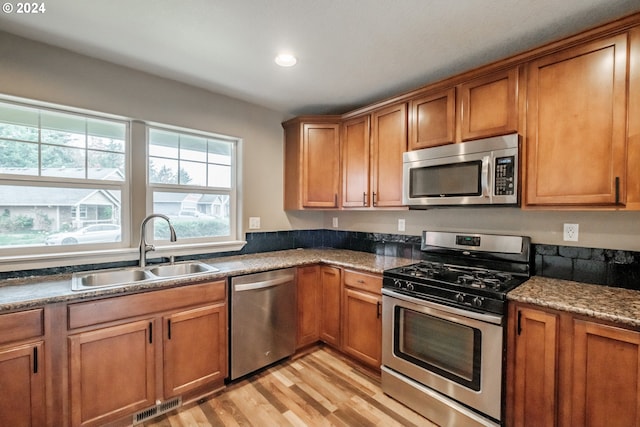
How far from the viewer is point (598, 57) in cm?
155

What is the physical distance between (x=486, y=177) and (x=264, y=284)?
5.90ft

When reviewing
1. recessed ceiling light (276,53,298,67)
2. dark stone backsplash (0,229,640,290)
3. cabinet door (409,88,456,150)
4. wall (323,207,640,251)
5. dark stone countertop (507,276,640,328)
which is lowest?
dark stone countertop (507,276,640,328)

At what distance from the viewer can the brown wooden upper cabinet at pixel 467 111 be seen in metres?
1.85

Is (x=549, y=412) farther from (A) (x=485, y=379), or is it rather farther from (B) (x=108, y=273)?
(B) (x=108, y=273)

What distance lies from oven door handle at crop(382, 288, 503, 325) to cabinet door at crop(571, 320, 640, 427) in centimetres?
34

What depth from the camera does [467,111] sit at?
6.68 feet

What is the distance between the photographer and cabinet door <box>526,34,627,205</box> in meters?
1.50

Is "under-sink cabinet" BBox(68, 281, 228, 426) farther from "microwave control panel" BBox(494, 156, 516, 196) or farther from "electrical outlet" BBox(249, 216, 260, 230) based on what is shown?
"microwave control panel" BBox(494, 156, 516, 196)

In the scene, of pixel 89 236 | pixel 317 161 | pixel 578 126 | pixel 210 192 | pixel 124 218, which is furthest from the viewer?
pixel 317 161

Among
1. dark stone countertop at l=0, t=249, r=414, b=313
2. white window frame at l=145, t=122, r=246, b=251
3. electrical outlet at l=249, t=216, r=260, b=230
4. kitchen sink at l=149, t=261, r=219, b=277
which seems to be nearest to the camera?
dark stone countertop at l=0, t=249, r=414, b=313

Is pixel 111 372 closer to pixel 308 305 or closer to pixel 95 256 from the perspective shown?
pixel 95 256

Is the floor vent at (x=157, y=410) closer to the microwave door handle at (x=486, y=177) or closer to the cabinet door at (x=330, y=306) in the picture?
the cabinet door at (x=330, y=306)

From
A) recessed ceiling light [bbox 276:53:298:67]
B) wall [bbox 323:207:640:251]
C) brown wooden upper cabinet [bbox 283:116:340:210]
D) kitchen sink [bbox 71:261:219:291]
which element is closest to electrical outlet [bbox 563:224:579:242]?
wall [bbox 323:207:640:251]

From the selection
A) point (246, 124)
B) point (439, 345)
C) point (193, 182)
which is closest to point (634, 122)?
point (439, 345)
